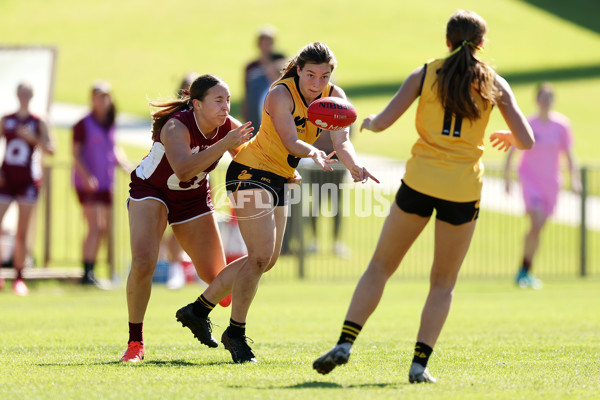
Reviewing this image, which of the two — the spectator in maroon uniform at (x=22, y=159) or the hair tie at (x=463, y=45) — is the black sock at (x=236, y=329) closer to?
the hair tie at (x=463, y=45)

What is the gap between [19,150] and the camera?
12.8 metres

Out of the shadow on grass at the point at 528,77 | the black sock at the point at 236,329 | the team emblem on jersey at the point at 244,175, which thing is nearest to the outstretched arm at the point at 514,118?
the team emblem on jersey at the point at 244,175

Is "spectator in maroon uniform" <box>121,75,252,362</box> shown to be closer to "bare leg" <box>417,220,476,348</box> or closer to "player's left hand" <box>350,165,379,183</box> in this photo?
"player's left hand" <box>350,165,379,183</box>

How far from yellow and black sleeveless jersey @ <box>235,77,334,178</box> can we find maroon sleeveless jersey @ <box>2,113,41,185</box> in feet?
21.0

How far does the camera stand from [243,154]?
7121 mm

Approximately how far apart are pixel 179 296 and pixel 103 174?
212 cm

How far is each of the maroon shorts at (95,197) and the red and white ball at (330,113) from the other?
760cm

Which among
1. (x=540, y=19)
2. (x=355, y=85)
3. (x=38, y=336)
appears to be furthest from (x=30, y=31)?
(x=38, y=336)

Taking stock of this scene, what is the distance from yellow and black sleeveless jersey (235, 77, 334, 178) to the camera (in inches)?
273

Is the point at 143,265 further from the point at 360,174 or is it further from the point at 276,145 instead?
the point at 360,174

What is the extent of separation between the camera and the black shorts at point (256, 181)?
6.92 meters

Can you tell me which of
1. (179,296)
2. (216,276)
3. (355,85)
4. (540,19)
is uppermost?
(540,19)

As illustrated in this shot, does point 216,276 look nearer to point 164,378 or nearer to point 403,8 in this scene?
point 164,378

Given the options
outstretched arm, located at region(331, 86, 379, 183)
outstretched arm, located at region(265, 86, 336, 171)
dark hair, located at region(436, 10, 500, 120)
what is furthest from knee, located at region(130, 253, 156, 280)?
dark hair, located at region(436, 10, 500, 120)
